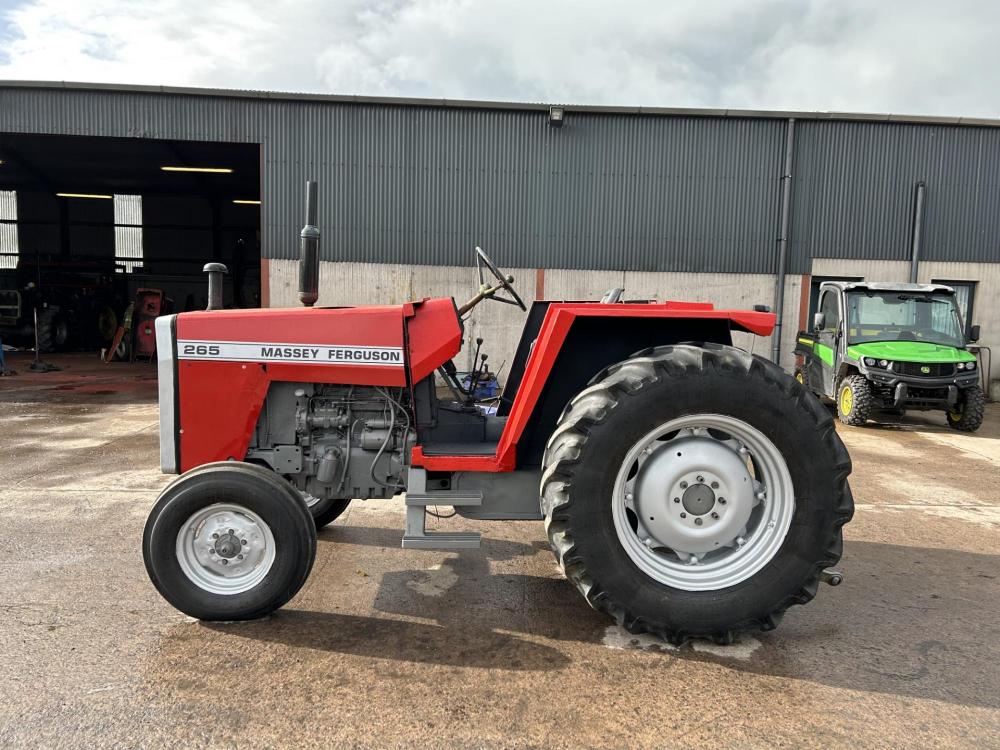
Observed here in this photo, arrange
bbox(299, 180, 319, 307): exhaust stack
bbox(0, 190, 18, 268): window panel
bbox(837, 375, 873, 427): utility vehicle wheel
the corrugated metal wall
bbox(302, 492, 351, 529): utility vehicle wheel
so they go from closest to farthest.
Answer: bbox(299, 180, 319, 307): exhaust stack, bbox(302, 492, 351, 529): utility vehicle wheel, bbox(837, 375, 873, 427): utility vehicle wheel, the corrugated metal wall, bbox(0, 190, 18, 268): window panel

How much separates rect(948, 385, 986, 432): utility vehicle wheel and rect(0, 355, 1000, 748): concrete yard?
4998 millimetres

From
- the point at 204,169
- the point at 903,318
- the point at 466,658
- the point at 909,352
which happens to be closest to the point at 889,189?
the point at 903,318

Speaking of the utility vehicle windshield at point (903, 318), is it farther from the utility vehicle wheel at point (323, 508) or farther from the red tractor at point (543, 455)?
the utility vehicle wheel at point (323, 508)

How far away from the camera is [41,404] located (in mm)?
9602

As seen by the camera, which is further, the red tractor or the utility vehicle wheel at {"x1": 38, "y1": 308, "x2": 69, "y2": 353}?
the utility vehicle wheel at {"x1": 38, "y1": 308, "x2": 69, "y2": 353}

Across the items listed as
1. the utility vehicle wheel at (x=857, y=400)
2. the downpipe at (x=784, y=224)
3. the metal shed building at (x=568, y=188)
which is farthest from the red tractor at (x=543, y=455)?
the downpipe at (x=784, y=224)

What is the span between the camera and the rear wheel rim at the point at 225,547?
2.82 metres

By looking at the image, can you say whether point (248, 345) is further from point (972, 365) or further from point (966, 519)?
point (972, 365)

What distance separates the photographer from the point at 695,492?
108 inches

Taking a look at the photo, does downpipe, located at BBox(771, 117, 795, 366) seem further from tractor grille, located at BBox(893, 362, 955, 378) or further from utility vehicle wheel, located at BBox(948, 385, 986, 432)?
utility vehicle wheel, located at BBox(948, 385, 986, 432)

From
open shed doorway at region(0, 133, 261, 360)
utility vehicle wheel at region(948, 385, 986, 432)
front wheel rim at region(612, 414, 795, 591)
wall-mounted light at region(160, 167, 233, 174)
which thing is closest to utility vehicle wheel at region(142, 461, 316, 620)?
front wheel rim at region(612, 414, 795, 591)

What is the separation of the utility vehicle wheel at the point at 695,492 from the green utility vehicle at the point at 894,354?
21.6 feet

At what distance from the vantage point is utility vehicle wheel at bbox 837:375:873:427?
27.4ft

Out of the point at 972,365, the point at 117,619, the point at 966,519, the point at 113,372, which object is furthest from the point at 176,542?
the point at 113,372
